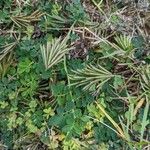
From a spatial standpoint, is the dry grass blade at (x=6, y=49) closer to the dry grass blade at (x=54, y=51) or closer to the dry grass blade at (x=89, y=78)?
the dry grass blade at (x=54, y=51)

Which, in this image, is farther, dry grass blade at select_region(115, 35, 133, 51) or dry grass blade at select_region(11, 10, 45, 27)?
dry grass blade at select_region(11, 10, 45, 27)

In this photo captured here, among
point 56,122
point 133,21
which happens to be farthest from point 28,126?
point 133,21

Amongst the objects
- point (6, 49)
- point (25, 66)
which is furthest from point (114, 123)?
point (6, 49)

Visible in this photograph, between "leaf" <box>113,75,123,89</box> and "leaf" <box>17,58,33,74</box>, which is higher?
"leaf" <box>17,58,33,74</box>

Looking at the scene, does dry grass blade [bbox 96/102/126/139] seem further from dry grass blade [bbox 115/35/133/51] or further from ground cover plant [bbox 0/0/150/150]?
dry grass blade [bbox 115/35/133/51]

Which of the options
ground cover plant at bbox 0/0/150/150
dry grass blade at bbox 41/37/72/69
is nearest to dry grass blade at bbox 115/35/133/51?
ground cover plant at bbox 0/0/150/150

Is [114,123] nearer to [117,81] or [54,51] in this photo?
[117,81]

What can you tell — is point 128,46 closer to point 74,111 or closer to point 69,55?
point 69,55

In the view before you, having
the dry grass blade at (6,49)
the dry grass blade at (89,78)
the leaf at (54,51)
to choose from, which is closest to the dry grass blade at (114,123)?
the dry grass blade at (89,78)

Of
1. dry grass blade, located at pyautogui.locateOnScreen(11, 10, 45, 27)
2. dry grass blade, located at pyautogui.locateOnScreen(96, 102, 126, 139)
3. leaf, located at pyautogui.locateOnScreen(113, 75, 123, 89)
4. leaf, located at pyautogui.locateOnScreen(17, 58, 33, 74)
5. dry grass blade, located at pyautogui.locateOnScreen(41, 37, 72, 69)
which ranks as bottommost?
dry grass blade, located at pyautogui.locateOnScreen(96, 102, 126, 139)
